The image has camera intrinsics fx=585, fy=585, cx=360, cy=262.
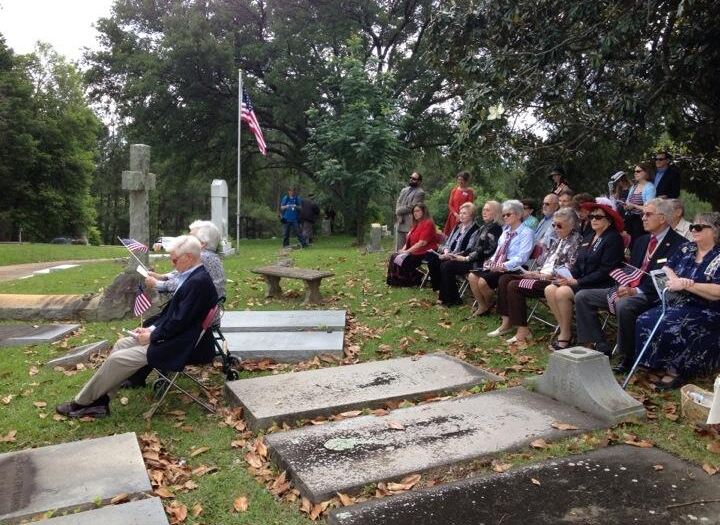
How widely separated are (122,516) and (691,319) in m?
4.55

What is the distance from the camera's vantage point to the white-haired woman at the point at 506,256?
733 centimetres

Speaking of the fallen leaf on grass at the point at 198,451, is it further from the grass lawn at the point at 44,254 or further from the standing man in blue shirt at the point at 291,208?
the grass lawn at the point at 44,254

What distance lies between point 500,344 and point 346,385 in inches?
88.0

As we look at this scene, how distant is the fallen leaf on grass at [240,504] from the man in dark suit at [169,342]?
1498mm

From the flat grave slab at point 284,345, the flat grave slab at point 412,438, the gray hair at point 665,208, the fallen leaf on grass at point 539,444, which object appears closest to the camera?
the flat grave slab at point 412,438

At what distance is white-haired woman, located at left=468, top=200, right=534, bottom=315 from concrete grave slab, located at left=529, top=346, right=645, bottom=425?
2723 mm

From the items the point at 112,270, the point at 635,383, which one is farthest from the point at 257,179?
the point at 635,383

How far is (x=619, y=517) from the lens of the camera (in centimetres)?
301

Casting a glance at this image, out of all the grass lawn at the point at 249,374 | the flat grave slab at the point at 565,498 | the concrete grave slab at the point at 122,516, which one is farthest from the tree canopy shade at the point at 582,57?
the concrete grave slab at the point at 122,516

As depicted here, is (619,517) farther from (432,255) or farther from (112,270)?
(112,270)

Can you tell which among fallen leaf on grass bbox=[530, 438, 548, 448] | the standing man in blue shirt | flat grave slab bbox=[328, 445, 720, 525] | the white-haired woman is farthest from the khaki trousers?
the standing man in blue shirt

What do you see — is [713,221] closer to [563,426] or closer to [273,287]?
[563,426]

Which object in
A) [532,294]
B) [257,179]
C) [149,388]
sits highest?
[257,179]

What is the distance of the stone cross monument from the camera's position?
9453 millimetres
